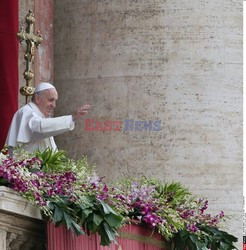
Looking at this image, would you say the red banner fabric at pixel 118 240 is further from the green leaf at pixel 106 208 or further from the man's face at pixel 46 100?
the man's face at pixel 46 100

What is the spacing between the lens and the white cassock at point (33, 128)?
10.3 meters

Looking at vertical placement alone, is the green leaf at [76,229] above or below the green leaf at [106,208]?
below

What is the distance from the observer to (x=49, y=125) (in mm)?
10281

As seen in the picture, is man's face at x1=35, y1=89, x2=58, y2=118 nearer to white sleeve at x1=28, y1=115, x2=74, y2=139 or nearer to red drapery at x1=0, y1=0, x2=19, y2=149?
white sleeve at x1=28, y1=115, x2=74, y2=139

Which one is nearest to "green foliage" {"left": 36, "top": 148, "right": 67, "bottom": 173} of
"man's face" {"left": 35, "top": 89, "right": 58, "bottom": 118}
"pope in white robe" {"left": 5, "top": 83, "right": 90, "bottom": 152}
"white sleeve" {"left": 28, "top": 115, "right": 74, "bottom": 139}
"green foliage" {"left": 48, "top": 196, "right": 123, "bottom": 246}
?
"green foliage" {"left": 48, "top": 196, "right": 123, "bottom": 246}

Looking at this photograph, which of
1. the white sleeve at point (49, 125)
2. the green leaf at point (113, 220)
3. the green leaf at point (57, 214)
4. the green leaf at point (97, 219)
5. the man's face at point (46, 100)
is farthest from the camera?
the man's face at point (46, 100)

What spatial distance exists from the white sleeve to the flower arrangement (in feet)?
2.24

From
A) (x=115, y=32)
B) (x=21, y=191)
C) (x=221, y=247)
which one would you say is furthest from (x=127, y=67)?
(x=21, y=191)

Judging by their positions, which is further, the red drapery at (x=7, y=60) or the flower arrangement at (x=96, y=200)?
the red drapery at (x=7, y=60)

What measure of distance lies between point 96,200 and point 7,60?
4.20 m

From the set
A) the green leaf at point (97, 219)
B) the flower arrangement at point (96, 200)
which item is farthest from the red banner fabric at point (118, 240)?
the green leaf at point (97, 219)

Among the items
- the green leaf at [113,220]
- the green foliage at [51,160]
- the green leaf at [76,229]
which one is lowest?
the green leaf at [76,229]

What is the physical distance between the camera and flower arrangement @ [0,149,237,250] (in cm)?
860

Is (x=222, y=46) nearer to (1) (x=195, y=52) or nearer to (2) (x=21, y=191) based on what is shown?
(1) (x=195, y=52)
